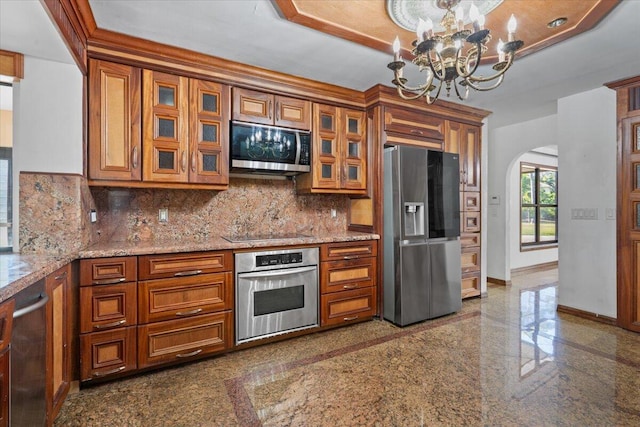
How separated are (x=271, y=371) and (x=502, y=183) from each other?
452 cm

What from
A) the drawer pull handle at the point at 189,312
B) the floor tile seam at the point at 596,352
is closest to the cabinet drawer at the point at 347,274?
the drawer pull handle at the point at 189,312

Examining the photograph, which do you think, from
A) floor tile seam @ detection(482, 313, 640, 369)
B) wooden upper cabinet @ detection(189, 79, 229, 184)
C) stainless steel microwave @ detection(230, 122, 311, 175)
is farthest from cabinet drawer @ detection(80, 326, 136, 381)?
floor tile seam @ detection(482, 313, 640, 369)

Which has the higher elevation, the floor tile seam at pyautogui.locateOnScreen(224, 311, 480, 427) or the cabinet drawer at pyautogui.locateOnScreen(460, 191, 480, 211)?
the cabinet drawer at pyautogui.locateOnScreen(460, 191, 480, 211)

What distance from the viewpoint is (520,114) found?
4.34 metres

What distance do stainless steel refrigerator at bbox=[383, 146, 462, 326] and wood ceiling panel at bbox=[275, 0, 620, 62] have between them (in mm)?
1198

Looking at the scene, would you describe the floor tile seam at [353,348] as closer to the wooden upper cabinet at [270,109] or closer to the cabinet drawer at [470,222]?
the cabinet drawer at [470,222]

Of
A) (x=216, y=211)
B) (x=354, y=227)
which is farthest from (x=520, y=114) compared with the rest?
(x=216, y=211)

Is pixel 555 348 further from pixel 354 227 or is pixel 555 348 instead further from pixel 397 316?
pixel 354 227

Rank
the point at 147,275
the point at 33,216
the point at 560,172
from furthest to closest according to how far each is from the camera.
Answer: the point at 560,172
the point at 147,275
the point at 33,216

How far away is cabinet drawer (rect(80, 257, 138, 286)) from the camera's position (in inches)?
81.2

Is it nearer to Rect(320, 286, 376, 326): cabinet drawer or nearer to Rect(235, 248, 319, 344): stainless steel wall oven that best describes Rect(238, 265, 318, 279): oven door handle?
Rect(235, 248, 319, 344): stainless steel wall oven

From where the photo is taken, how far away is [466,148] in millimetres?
3984

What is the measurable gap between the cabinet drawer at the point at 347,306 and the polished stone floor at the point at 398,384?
0.47 feet

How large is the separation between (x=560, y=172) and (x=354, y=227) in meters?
2.52
